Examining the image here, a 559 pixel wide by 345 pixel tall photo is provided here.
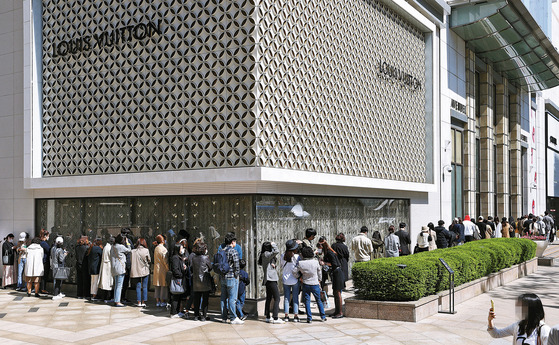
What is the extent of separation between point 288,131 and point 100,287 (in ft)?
19.2

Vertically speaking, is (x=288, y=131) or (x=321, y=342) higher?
(x=288, y=131)

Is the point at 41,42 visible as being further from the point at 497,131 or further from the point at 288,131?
the point at 497,131

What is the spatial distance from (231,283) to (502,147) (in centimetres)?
2516

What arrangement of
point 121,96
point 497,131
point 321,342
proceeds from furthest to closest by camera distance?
1. point 497,131
2. point 121,96
3. point 321,342

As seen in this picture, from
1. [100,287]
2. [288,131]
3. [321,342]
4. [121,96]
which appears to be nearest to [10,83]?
[121,96]

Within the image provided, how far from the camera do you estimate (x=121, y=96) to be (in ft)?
47.3

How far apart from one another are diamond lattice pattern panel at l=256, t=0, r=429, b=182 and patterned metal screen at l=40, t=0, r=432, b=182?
0.04 m

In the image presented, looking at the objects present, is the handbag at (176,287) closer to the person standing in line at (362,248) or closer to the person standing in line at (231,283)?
the person standing in line at (231,283)

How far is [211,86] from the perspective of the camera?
12883mm

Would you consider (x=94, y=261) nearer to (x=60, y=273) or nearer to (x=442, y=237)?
(x=60, y=273)

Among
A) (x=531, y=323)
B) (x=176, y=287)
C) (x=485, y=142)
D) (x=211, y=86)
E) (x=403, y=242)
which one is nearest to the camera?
(x=531, y=323)

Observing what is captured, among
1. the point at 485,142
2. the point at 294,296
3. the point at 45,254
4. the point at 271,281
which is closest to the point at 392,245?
the point at 294,296

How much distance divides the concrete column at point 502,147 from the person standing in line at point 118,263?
974 inches

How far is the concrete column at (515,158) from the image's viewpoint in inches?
1384
